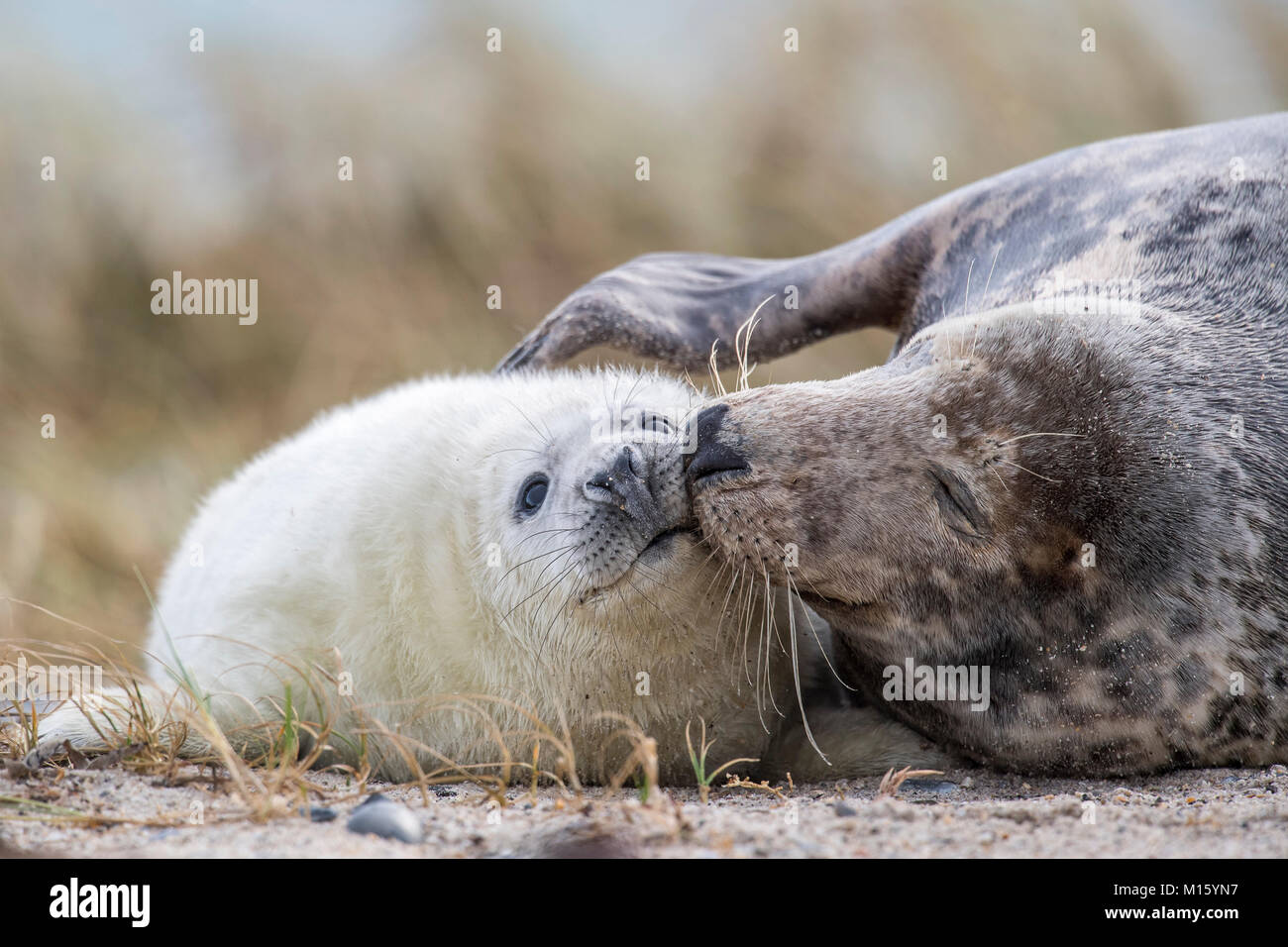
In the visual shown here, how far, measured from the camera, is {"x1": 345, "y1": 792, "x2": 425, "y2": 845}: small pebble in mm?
2537

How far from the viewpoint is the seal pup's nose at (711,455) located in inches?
126

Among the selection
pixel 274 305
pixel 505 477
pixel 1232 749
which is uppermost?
pixel 274 305

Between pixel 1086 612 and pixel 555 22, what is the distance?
6.79 m

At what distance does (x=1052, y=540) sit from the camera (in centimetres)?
316

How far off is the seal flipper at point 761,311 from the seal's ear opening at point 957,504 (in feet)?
5.64

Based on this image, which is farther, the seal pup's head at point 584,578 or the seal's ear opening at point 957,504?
the seal pup's head at point 584,578

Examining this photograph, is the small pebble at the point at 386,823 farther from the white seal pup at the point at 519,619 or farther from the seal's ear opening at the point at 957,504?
the seal's ear opening at the point at 957,504

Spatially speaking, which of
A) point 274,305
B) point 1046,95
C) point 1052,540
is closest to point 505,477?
point 1052,540

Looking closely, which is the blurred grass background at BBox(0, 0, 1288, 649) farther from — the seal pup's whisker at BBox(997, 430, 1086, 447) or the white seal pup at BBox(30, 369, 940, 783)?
the seal pup's whisker at BBox(997, 430, 1086, 447)

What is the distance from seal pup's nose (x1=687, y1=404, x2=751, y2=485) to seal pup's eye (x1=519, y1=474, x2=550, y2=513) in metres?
0.57

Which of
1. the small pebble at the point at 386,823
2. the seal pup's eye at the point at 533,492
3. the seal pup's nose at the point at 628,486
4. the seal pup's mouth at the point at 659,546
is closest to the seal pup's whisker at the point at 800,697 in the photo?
the seal pup's mouth at the point at 659,546

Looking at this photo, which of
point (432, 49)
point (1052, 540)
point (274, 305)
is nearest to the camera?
point (1052, 540)
